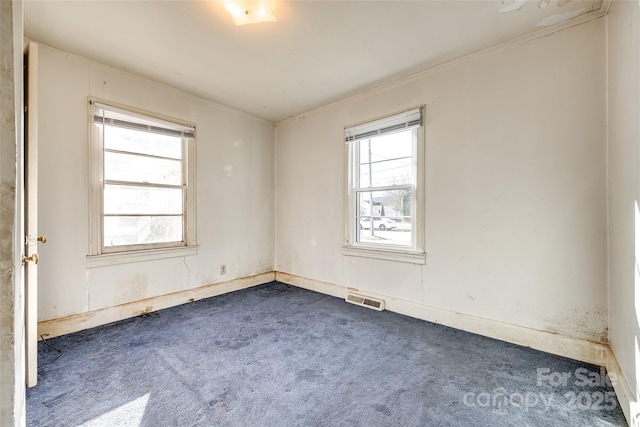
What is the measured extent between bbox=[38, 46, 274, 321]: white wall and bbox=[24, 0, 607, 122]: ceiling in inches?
10.3

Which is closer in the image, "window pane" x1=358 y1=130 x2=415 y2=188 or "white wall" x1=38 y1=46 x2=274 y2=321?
"white wall" x1=38 y1=46 x2=274 y2=321

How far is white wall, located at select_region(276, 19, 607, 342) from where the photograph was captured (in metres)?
2.05

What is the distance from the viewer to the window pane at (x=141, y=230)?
2.86 meters

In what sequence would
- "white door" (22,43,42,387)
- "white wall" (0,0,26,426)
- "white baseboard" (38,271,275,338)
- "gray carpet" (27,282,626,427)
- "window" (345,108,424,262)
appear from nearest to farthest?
"white wall" (0,0,26,426) < "gray carpet" (27,282,626,427) < "white door" (22,43,42,387) < "white baseboard" (38,271,275,338) < "window" (345,108,424,262)

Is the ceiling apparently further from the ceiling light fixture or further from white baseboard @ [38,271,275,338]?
white baseboard @ [38,271,275,338]

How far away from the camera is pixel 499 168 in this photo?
95.5 inches

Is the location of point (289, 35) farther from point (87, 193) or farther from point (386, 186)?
point (87, 193)

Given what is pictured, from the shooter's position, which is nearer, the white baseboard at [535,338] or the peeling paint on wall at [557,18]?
the white baseboard at [535,338]

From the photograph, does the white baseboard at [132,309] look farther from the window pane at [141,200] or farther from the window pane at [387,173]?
the window pane at [387,173]

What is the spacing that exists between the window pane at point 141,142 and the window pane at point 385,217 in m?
2.28

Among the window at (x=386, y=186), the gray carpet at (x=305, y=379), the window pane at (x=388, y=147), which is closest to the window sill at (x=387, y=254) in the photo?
the window at (x=386, y=186)

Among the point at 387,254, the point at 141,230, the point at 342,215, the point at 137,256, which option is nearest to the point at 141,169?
the point at 141,230

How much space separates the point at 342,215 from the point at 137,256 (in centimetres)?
233

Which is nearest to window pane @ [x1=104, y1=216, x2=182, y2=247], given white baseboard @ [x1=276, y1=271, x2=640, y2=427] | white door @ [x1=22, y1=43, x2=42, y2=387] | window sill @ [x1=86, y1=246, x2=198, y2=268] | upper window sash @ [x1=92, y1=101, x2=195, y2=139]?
window sill @ [x1=86, y1=246, x2=198, y2=268]
